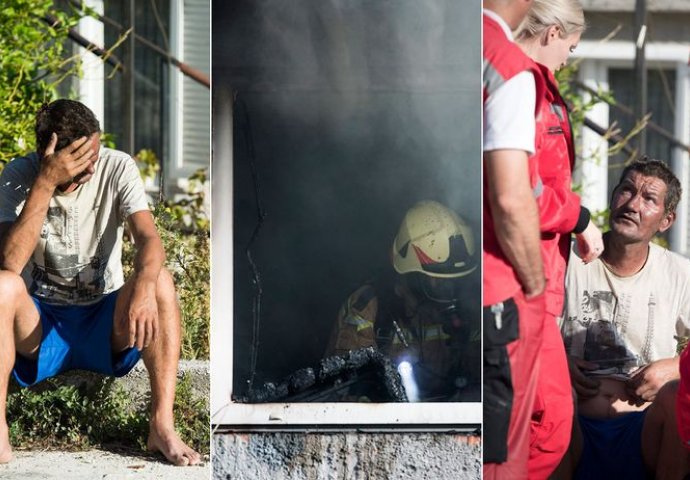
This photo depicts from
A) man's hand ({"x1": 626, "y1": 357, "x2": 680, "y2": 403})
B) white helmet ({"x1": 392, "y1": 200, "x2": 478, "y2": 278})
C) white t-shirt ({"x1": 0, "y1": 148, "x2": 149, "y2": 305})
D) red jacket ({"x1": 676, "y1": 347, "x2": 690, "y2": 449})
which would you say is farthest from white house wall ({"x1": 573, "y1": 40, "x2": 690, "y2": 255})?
Result: white helmet ({"x1": 392, "y1": 200, "x2": 478, "y2": 278})

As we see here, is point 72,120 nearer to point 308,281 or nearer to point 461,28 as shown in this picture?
point 308,281

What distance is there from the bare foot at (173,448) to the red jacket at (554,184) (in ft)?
3.95

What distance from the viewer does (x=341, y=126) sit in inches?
109

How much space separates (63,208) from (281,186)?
3.70ft

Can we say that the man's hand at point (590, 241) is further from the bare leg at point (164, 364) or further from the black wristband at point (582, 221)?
the bare leg at point (164, 364)

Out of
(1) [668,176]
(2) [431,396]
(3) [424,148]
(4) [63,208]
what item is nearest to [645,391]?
(1) [668,176]

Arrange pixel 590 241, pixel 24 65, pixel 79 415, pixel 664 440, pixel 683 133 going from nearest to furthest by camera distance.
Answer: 1. pixel 590 241
2. pixel 664 440
3. pixel 79 415
4. pixel 24 65
5. pixel 683 133

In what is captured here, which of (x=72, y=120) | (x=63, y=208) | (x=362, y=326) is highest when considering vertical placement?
(x=72, y=120)

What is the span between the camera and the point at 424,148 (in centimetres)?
277

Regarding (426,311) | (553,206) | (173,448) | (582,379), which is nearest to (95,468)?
(173,448)

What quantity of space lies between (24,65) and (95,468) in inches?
71.2

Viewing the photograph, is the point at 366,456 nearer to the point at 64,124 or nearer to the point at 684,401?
the point at 684,401

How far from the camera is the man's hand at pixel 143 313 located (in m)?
3.42

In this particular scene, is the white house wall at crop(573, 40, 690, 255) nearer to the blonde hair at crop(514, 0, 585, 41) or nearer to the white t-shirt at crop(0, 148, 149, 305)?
the blonde hair at crop(514, 0, 585, 41)
